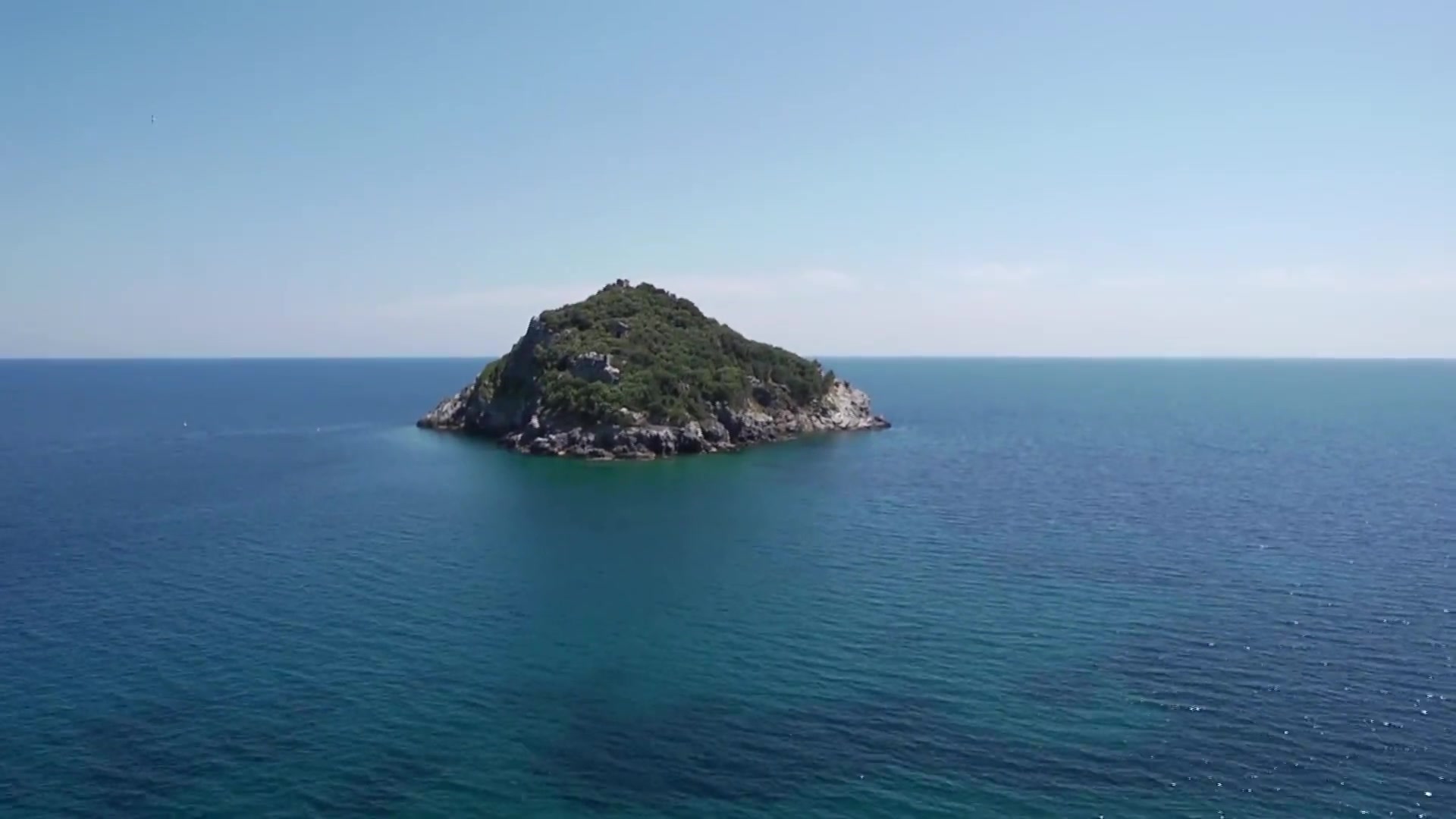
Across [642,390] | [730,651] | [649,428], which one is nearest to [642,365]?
[642,390]

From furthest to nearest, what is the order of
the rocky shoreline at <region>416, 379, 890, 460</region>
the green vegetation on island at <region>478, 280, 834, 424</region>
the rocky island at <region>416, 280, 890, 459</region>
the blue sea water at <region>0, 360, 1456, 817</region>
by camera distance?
the green vegetation on island at <region>478, 280, 834, 424</region> < the rocky island at <region>416, 280, 890, 459</region> < the rocky shoreline at <region>416, 379, 890, 460</region> < the blue sea water at <region>0, 360, 1456, 817</region>

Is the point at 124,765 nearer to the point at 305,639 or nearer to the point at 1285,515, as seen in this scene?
the point at 305,639

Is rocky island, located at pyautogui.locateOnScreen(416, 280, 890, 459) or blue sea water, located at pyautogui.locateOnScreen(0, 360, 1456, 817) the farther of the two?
rocky island, located at pyautogui.locateOnScreen(416, 280, 890, 459)

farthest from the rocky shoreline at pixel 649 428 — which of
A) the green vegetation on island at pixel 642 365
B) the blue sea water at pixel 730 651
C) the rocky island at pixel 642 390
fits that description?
the blue sea water at pixel 730 651

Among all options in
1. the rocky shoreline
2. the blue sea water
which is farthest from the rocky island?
the blue sea water

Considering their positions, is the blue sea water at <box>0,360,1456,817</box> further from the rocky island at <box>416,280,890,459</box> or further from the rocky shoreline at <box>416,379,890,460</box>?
the rocky island at <box>416,280,890,459</box>

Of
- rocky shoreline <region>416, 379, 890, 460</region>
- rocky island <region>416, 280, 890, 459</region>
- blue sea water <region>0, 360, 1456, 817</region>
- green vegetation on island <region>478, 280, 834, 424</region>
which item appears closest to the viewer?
blue sea water <region>0, 360, 1456, 817</region>

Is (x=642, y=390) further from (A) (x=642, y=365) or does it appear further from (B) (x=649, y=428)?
(A) (x=642, y=365)
